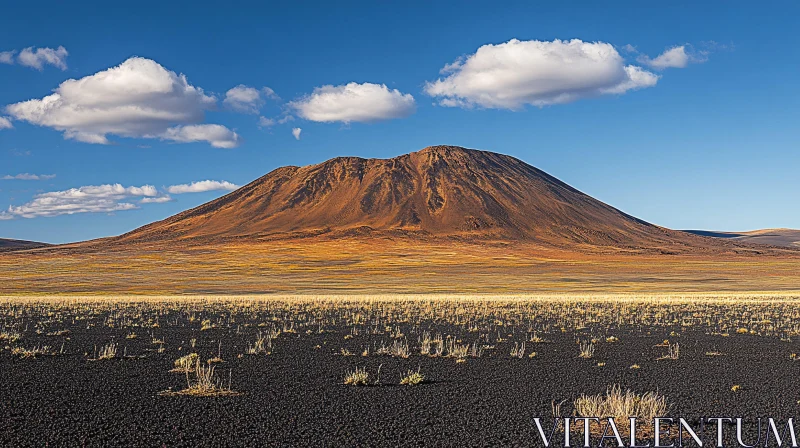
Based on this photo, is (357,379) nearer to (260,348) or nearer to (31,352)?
(260,348)

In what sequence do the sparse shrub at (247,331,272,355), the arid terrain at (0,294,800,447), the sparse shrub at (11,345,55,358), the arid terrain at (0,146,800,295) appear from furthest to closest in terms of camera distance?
1. the arid terrain at (0,146,800,295)
2. the sparse shrub at (247,331,272,355)
3. the sparse shrub at (11,345,55,358)
4. the arid terrain at (0,294,800,447)

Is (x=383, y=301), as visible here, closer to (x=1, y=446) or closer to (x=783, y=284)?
(x=1, y=446)

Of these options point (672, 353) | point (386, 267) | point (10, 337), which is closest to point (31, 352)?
point (10, 337)

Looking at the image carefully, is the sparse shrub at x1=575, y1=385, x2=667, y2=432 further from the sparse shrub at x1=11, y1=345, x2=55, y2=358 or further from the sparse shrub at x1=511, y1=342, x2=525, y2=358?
the sparse shrub at x1=11, y1=345, x2=55, y2=358

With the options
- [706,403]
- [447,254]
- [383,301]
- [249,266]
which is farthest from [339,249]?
[706,403]

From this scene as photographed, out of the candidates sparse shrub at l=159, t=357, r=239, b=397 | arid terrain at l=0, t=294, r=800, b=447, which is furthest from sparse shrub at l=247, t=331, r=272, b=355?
sparse shrub at l=159, t=357, r=239, b=397
